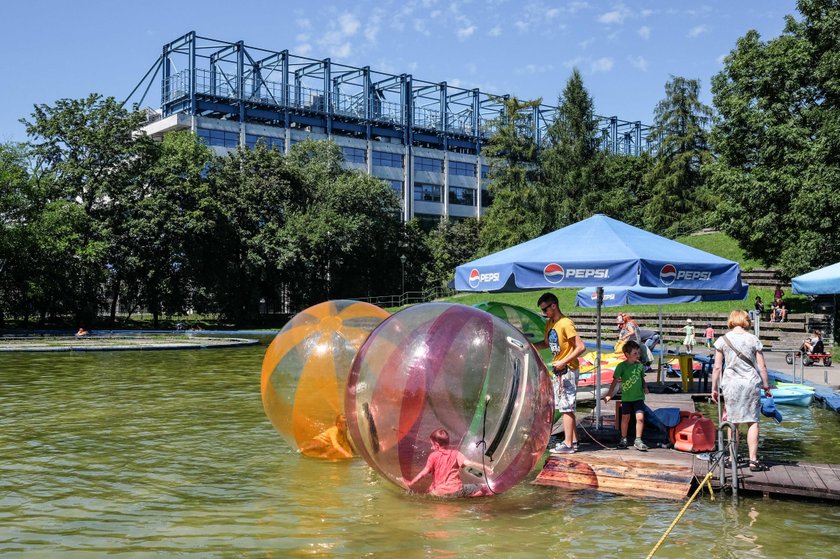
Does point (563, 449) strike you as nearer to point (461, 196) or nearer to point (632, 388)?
point (632, 388)

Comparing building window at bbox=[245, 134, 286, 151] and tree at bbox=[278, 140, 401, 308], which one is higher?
building window at bbox=[245, 134, 286, 151]

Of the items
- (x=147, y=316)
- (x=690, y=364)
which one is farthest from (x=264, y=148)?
(x=690, y=364)

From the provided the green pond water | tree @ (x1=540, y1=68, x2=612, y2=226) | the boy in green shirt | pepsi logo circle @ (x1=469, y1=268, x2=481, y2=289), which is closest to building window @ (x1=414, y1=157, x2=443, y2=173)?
tree @ (x1=540, y1=68, x2=612, y2=226)

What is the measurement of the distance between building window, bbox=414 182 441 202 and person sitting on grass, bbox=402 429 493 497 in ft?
283

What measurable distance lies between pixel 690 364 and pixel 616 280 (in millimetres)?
8693

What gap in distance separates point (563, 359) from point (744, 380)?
7.04ft

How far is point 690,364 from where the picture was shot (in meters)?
17.7

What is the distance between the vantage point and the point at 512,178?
7175 cm

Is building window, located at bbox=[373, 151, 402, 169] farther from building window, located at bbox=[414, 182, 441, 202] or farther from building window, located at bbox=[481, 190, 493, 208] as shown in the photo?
Result: building window, located at bbox=[481, 190, 493, 208]

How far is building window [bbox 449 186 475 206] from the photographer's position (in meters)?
98.4

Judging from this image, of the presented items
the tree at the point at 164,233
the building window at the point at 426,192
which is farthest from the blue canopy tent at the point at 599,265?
the building window at the point at 426,192

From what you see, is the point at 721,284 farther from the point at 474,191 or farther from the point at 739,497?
the point at 474,191

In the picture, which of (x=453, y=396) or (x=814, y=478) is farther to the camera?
(x=814, y=478)

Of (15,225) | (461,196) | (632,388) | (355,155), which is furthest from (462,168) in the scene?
(632,388)
